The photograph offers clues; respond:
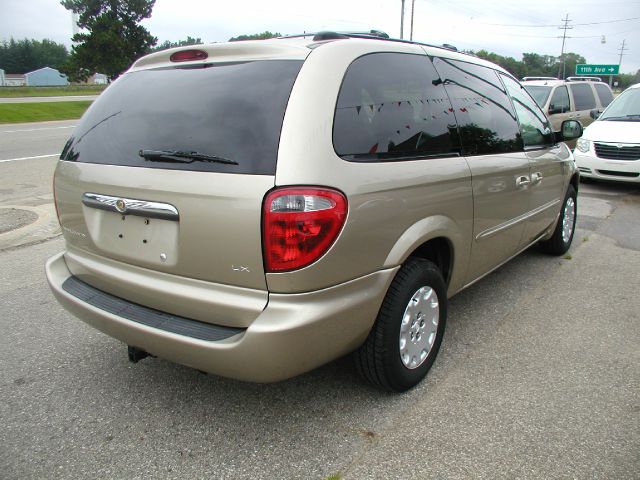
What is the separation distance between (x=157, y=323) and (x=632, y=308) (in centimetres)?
357

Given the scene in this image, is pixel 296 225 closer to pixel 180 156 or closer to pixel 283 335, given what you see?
pixel 283 335

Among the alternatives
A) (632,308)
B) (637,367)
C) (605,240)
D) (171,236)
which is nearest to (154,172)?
(171,236)

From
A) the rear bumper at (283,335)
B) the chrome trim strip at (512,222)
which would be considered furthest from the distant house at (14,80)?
the rear bumper at (283,335)

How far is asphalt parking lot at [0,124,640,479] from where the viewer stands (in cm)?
229

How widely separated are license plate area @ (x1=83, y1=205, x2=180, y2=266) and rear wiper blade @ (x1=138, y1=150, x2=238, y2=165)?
27 centimetres

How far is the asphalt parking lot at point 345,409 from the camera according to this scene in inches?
90.1

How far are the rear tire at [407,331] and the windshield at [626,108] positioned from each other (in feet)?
27.2

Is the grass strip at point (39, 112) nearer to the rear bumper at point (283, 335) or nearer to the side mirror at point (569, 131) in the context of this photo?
the side mirror at point (569, 131)

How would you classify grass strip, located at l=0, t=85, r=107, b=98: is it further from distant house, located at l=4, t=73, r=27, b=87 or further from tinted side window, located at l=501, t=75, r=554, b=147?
distant house, located at l=4, t=73, r=27, b=87

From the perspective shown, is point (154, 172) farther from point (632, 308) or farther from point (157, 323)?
point (632, 308)

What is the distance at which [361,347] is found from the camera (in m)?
2.62

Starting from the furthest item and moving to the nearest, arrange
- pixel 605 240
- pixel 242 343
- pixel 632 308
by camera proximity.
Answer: pixel 605 240 < pixel 632 308 < pixel 242 343

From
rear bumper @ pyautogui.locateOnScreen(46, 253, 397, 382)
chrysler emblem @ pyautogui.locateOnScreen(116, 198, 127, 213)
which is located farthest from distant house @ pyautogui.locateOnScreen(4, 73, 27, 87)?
rear bumper @ pyautogui.locateOnScreen(46, 253, 397, 382)

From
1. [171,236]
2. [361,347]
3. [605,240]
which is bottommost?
[605,240]
